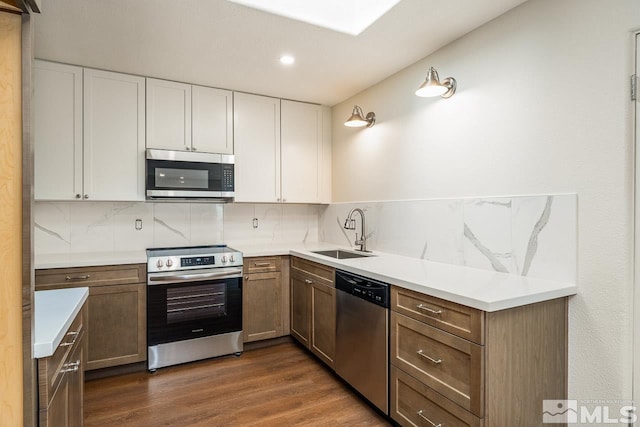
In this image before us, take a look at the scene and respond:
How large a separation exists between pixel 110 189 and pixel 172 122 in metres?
0.78

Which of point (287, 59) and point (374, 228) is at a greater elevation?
point (287, 59)

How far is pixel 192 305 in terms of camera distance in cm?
289

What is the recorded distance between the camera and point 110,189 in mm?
2932

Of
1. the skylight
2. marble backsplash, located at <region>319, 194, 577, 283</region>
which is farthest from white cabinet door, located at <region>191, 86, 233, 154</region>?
marble backsplash, located at <region>319, 194, 577, 283</region>

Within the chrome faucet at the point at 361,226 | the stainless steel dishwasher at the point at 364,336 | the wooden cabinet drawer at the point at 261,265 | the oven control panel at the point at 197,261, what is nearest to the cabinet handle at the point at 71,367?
the oven control panel at the point at 197,261

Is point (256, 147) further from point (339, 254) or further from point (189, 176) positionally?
point (339, 254)

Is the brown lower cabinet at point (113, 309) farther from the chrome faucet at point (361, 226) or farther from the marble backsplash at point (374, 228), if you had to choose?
the chrome faucet at point (361, 226)

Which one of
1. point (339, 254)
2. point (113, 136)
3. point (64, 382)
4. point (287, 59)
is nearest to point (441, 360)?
point (64, 382)

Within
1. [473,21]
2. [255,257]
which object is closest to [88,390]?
[255,257]

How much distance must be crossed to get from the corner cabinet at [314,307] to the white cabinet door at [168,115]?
1.53 metres

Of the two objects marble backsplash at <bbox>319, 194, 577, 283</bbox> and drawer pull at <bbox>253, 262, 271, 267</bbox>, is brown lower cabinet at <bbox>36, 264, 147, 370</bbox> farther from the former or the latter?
marble backsplash at <bbox>319, 194, 577, 283</bbox>

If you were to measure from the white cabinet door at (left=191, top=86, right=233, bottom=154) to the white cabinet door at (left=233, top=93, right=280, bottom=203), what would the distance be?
0.24 feet

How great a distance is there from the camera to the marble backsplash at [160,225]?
3.01 m

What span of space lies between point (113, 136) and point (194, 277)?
4.51 ft
